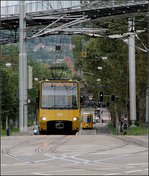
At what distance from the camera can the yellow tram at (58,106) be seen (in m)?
31.0

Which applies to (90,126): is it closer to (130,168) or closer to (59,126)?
(59,126)

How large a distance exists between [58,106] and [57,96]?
0.62 metres

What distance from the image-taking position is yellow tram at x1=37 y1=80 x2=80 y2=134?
31.0 m

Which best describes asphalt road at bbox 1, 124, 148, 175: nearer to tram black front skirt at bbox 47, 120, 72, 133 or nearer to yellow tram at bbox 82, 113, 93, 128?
tram black front skirt at bbox 47, 120, 72, 133

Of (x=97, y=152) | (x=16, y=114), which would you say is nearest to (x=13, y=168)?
(x=97, y=152)

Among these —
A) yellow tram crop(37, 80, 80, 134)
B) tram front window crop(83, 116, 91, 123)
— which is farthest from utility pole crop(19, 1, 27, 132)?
tram front window crop(83, 116, 91, 123)

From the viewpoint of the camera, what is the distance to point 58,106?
31156 millimetres

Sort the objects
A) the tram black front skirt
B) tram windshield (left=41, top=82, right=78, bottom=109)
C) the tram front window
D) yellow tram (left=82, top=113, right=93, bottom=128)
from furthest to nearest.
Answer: the tram front window < yellow tram (left=82, top=113, right=93, bottom=128) < tram windshield (left=41, top=82, right=78, bottom=109) < the tram black front skirt

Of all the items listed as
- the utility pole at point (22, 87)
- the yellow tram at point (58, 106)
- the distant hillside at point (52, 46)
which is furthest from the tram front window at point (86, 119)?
the yellow tram at point (58, 106)

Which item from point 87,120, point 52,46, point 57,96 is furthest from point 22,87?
point 87,120

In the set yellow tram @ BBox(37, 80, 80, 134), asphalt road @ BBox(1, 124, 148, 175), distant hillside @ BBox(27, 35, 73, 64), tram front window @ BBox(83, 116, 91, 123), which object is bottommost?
asphalt road @ BBox(1, 124, 148, 175)

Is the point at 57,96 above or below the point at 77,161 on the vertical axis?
above

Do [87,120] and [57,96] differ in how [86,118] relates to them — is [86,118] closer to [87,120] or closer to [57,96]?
[87,120]

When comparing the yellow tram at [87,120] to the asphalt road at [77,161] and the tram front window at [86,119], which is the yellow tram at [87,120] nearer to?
the tram front window at [86,119]
